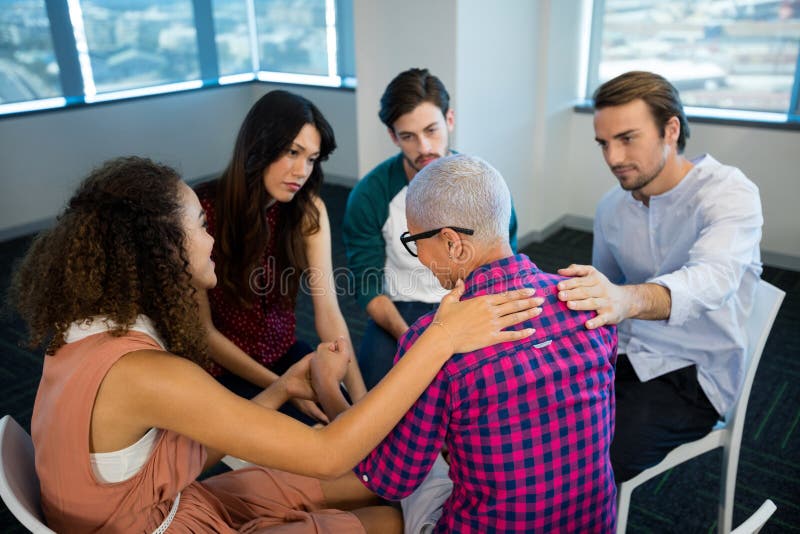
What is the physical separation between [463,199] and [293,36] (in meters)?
5.48

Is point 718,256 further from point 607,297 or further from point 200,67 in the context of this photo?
point 200,67

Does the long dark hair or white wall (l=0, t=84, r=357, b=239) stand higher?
the long dark hair

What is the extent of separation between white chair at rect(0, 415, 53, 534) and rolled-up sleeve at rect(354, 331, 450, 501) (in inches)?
21.3

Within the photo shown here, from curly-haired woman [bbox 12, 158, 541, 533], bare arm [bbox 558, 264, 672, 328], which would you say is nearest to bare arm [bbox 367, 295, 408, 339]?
bare arm [bbox 558, 264, 672, 328]

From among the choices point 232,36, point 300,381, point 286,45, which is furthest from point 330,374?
point 232,36

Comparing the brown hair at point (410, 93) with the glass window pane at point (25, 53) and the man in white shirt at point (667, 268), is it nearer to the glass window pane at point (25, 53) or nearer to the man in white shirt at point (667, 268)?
the man in white shirt at point (667, 268)

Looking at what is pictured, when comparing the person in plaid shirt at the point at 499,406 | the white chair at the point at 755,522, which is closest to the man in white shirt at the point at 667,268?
the person in plaid shirt at the point at 499,406

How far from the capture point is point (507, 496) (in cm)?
113

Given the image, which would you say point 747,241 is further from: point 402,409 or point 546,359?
point 402,409

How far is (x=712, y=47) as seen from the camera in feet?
13.5

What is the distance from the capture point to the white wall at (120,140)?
4789 mm

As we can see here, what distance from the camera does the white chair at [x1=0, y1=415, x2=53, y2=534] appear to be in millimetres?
1010

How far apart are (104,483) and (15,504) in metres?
0.14

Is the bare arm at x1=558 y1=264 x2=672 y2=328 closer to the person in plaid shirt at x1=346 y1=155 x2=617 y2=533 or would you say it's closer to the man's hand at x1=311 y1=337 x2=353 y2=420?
the person in plaid shirt at x1=346 y1=155 x2=617 y2=533
